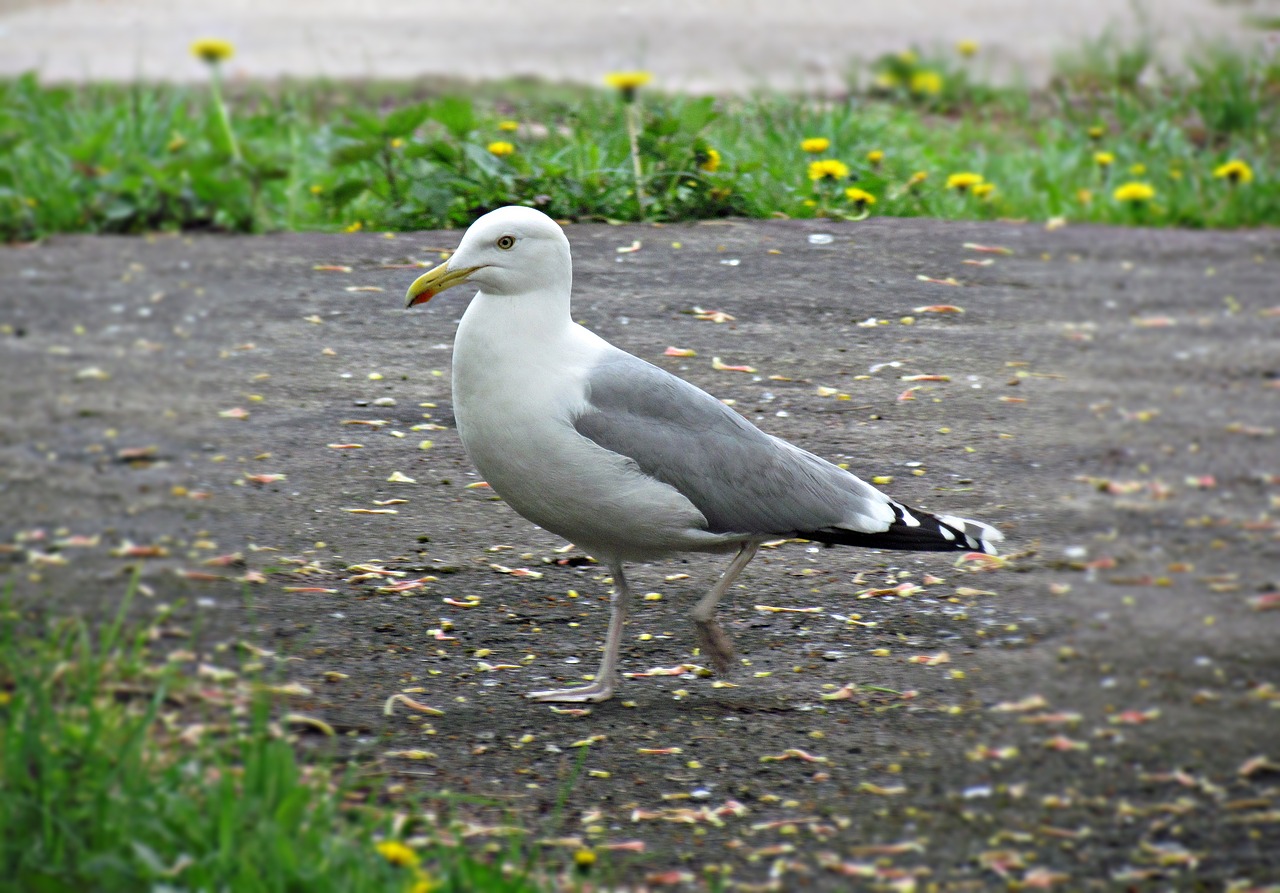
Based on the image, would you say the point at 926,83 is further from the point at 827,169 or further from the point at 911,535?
the point at 911,535

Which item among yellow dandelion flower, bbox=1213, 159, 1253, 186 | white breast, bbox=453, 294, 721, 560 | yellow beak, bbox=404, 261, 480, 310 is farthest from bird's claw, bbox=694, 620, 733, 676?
yellow dandelion flower, bbox=1213, 159, 1253, 186

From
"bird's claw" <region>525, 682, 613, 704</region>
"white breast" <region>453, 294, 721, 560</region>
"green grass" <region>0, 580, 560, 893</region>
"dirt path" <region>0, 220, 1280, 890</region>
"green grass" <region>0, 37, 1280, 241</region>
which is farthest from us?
"green grass" <region>0, 37, 1280, 241</region>

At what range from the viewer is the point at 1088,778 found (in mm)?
2900

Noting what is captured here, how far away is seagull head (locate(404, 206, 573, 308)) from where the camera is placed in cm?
329

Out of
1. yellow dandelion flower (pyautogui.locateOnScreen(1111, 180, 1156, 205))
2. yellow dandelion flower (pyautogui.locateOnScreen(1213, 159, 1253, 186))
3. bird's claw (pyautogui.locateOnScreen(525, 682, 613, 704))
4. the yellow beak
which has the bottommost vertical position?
bird's claw (pyautogui.locateOnScreen(525, 682, 613, 704))

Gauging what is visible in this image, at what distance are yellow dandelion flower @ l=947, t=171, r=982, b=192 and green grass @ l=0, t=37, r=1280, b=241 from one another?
7 centimetres

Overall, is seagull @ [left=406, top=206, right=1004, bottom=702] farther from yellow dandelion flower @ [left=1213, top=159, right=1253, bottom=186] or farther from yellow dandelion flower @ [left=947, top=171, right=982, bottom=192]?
yellow dandelion flower @ [left=1213, top=159, right=1253, bottom=186]

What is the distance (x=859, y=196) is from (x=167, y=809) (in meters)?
4.65

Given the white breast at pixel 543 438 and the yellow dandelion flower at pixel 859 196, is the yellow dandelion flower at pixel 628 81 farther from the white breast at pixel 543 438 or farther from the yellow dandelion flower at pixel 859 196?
the white breast at pixel 543 438

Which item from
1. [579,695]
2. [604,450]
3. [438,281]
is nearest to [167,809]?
[579,695]

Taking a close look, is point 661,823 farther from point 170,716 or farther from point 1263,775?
point 1263,775

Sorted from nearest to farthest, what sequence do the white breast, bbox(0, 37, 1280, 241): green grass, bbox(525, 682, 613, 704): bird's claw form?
1. the white breast
2. bbox(525, 682, 613, 704): bird's claw
3. bbox(0, 37, 1280, 241): green grass

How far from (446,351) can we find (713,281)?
112cm

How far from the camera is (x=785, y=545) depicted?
4.30m
